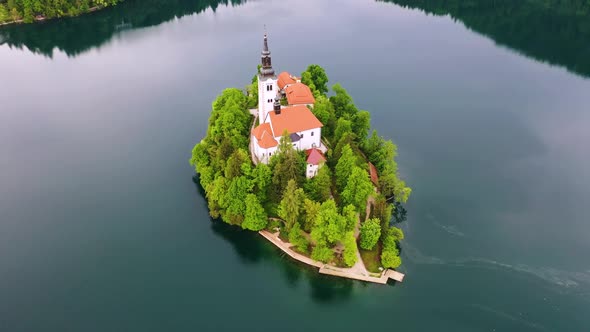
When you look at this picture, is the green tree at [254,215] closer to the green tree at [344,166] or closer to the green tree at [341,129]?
the green tree at [344,166]

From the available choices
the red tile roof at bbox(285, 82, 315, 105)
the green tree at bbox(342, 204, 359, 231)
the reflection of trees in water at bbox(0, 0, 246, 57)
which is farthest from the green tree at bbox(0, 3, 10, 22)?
the green tree at bbox(342, 204, 359, 231)

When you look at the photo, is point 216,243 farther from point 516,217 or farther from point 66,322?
point 516,217

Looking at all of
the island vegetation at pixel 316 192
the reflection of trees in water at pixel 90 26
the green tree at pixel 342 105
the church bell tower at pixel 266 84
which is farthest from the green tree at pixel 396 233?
the reflection of trees in water at pixel 90 26

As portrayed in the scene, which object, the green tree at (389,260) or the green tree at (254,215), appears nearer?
the green tree at (389,260)

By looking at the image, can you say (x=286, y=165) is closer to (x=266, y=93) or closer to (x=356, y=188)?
(x=356, y=188)

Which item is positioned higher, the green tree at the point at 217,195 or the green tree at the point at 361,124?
the green tree at the point at 361,124

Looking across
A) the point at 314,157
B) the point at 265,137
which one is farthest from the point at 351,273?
the point at 265,137

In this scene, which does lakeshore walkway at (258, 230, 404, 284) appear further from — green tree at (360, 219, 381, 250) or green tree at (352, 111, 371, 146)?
green tree at (352, 111, 371, 146)
